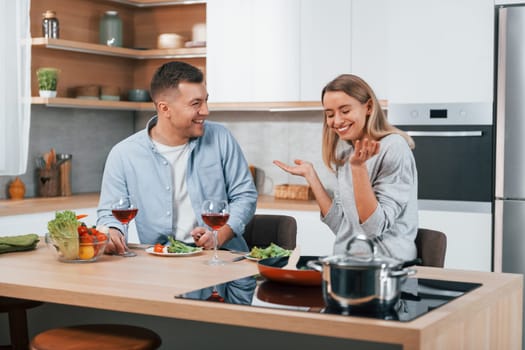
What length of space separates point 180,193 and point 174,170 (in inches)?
3.9

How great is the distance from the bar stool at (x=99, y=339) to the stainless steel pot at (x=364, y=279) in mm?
674

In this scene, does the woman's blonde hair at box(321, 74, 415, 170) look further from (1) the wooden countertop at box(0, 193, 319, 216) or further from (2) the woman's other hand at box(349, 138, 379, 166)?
(1) the wooden countertop at box(0, 193, 319, 216)

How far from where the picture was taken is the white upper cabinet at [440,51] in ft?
14.1

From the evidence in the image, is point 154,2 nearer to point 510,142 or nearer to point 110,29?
point 110,29

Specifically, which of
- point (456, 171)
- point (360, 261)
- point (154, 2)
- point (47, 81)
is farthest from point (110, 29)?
point (360, 261)

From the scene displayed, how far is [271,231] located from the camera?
11.0 feet

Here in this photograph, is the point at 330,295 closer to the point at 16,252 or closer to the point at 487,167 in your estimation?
the point at 16,252

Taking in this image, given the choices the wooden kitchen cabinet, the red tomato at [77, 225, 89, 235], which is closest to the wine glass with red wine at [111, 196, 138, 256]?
the red tomato at [77, 225, 89, 235]

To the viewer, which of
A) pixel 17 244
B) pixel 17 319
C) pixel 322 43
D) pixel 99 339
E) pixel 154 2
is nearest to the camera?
pixel 99 339

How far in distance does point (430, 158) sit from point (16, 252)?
2.39 m

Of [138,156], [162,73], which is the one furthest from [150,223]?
[162,73]

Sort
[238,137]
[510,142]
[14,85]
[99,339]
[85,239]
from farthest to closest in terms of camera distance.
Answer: [238,137] < [14,85] < [510,142] < [85,239] < [99,339]

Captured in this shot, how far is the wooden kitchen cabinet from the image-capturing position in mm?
5102

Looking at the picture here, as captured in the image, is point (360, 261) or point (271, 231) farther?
point (271, 231)
